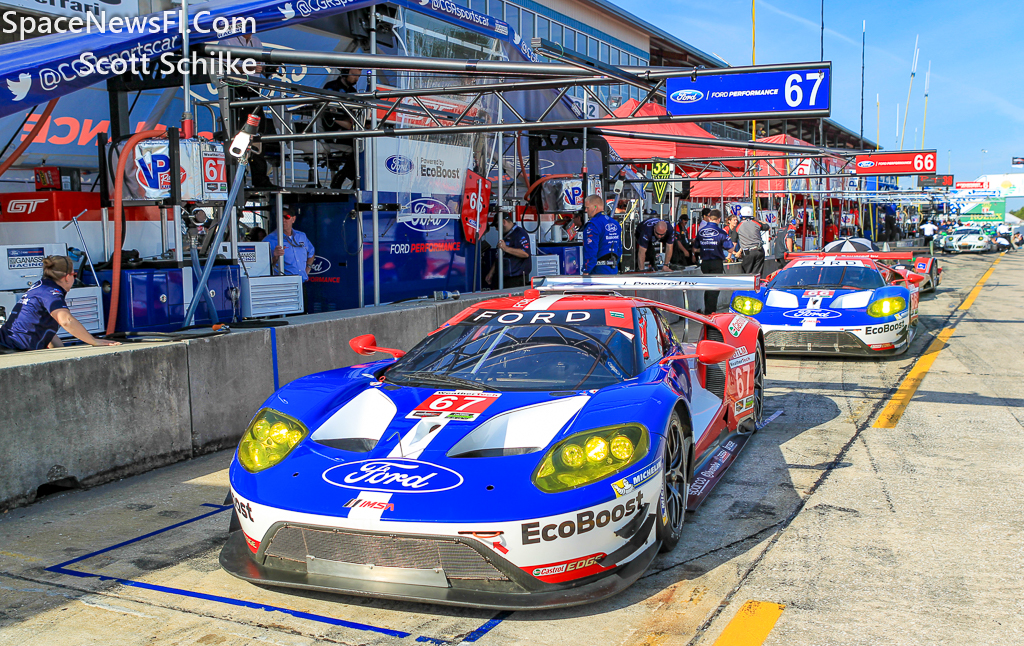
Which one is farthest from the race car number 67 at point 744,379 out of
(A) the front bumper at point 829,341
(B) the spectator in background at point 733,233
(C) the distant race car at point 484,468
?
(B) the spectator in background at point 733,233

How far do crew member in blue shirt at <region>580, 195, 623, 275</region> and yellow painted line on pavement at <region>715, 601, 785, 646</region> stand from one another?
8.10m

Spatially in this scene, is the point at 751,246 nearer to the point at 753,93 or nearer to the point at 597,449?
the point at 753,93

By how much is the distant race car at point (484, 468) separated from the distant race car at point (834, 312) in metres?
5.54

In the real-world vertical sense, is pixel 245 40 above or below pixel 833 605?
above

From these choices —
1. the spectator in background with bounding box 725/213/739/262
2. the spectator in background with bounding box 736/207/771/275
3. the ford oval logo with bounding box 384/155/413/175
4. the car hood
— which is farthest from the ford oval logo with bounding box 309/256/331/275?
the spectator in background with bounding box 725/213/739/262

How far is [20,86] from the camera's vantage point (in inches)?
271

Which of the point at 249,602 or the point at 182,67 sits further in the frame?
the point at 182,67

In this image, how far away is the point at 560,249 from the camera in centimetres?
1478

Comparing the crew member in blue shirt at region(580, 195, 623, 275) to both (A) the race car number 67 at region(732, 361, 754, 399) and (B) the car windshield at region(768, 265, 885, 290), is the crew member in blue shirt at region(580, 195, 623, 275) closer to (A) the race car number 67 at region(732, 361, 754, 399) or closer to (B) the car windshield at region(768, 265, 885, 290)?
(B) the car windshield at region(768, 265, 885, 290)

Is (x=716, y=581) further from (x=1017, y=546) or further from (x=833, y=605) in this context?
(x=1017, y=546)

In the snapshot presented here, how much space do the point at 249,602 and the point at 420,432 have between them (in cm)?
99

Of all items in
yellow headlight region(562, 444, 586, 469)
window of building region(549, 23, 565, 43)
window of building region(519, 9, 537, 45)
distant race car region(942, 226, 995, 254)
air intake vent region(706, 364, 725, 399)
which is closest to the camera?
yellow headlight region(562, 444, 586, 469)

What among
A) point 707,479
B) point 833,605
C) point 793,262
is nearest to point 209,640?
point 833,605

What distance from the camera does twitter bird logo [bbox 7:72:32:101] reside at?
269 inches
